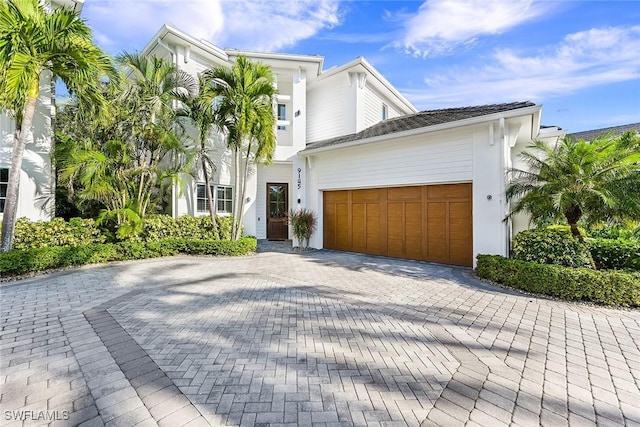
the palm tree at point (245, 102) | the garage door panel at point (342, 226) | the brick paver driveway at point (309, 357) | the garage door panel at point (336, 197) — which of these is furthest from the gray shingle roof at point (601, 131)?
the brick paver driveway at point (309, 357)

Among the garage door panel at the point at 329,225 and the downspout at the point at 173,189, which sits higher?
the downspout at the point at 173,189

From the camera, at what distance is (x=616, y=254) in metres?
6.62

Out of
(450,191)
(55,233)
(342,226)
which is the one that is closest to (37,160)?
(55,233)

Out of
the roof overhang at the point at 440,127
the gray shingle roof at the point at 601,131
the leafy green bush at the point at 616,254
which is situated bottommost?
the leafy green bush at the point at 616,254

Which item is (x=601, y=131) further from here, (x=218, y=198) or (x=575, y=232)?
(x=218, y=198)

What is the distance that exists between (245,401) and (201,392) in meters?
0.45

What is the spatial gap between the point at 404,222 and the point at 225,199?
7477 mm

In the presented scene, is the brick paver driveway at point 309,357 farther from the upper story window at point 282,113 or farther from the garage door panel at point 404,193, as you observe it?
the upper story window at point 282,113

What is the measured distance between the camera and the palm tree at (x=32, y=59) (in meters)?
5.90

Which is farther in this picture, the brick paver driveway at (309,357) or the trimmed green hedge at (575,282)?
the trimmed green hedge at (575,282)

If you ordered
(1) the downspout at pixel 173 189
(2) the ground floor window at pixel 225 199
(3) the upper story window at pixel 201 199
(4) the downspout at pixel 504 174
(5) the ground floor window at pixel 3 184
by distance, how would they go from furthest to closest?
(2) the ground floor window at pixel 225 199 → (3) the upper story window at pixel 201 199 → (1) the downspout at pixel 173 189 → (5) the ground floor window at pixel 3 184 → (4) the downspout at pixel 504 174

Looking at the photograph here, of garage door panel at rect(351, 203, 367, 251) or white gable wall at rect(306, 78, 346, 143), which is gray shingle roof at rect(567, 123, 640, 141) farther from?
garage door panel at rect(351, 203, 367, 251)

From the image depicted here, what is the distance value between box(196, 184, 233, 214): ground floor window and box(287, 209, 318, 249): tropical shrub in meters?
2.87

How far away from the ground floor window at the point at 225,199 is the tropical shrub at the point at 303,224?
2811mm
